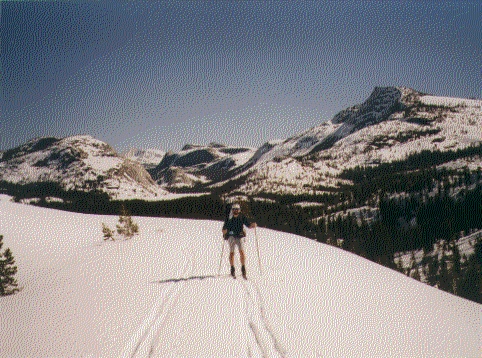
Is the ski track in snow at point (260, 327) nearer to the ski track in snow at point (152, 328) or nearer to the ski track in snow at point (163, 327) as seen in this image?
the ski track in snow at point (163, 327)

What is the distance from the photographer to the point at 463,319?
8516mm

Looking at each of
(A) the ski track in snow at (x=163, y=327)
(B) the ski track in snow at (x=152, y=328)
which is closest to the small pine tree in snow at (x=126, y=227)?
(B) the ski track in snow at (x=152, y=328)

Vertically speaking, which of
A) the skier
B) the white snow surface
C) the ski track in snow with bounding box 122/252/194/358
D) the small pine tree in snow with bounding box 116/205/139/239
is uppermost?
the skier

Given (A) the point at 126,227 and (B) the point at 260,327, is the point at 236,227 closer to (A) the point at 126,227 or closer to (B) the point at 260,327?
(B) the point at 260,327

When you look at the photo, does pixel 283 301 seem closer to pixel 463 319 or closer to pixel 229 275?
pixel 229 275

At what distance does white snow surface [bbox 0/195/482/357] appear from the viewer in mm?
5824

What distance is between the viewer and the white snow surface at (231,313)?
5824mm

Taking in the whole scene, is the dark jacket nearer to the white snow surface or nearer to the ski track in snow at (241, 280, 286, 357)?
Result: the white snow surface

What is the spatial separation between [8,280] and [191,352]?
31.9ft

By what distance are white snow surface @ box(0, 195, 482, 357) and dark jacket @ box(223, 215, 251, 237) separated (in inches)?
71.6

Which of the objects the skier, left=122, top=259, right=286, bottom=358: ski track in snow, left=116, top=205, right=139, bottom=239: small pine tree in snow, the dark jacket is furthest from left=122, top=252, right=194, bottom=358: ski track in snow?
left=116, top=205, right=139, bottom=239: small pine tree in snow

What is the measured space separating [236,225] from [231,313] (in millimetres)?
4468

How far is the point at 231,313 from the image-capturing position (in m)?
7.30

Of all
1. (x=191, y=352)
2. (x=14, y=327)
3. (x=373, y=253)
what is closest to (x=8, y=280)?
(x=14, y=327)
